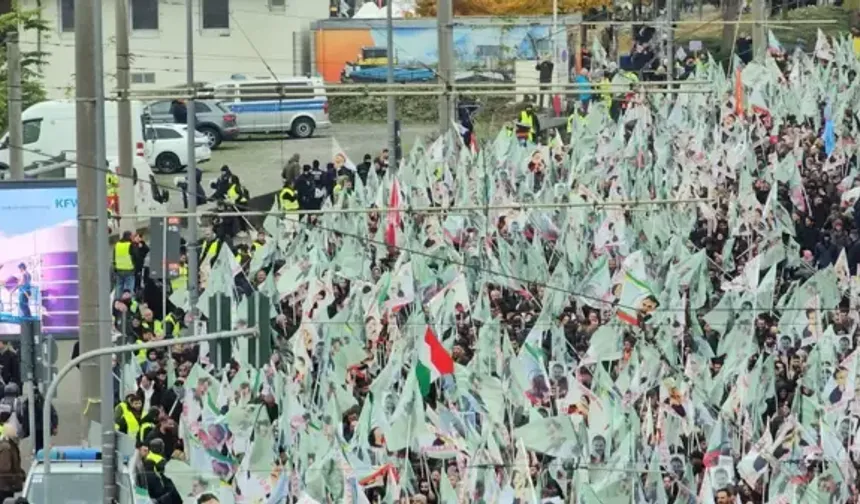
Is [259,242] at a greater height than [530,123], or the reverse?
[530,123]

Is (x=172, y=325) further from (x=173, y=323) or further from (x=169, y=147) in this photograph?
(x=169, y=147)

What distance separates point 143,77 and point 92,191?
4027 cm

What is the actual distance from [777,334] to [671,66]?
20.2m

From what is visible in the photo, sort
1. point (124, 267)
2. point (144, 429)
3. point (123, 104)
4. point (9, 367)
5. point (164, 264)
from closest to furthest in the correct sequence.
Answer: point (144, 429) < point (9, 367) < point (164, 264) < point (123, 104) < point (124, 267)

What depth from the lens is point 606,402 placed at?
22.2 meters

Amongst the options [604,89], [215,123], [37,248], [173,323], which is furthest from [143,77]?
[604,89]

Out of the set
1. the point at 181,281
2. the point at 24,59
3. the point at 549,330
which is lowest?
the point at 181,281

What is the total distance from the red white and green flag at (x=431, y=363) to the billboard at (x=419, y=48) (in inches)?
1071

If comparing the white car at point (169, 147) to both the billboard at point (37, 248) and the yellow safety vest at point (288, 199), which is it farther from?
the billboard at point (37, 248)

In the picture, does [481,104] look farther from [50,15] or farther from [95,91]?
[95,91]

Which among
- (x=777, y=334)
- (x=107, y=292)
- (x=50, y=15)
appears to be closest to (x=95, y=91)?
(x=107, y=292)

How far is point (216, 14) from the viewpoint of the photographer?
6506cm

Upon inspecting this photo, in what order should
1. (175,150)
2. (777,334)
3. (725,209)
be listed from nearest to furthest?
(777,334) < (725,209) < (175,150)

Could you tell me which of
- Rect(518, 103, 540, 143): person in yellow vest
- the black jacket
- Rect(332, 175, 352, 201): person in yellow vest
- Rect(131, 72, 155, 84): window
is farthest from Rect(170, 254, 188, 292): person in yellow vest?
Rect(131, 72, 155, 84): window
